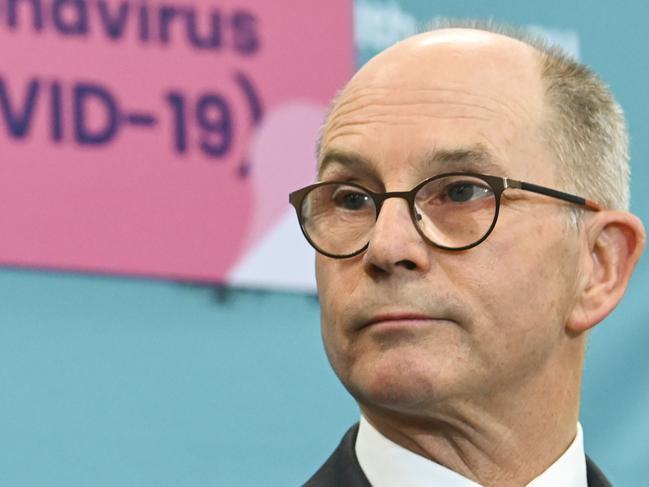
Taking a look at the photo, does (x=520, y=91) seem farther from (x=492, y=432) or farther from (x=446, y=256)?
(x=492, y=432)

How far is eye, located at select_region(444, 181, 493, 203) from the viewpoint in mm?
1676

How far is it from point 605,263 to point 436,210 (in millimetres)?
260

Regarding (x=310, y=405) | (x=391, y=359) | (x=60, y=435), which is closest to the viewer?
(x=391, y=359)

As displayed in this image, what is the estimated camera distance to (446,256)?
1.65 m

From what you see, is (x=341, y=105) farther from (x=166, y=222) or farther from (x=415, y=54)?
(x=166, y=222)

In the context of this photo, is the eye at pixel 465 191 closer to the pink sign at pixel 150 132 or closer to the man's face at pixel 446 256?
the man's face at pixel 446 256

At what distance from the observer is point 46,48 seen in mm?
2252

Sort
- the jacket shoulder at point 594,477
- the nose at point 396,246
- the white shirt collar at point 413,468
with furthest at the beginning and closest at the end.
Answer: the jacket shoulder at point 594,477 < the white shirt collar at point 413,468 < the nose at point 396,246

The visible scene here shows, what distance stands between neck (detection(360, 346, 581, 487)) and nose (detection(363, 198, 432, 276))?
16 centimetres

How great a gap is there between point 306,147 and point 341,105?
2.00ft

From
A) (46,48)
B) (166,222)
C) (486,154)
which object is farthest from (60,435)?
(486,154)

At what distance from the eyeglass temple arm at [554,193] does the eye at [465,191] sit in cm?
3

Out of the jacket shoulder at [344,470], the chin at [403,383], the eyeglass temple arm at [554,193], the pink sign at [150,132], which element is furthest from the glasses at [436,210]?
the pink sign at [150,132]

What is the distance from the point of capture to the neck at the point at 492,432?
171 cm
